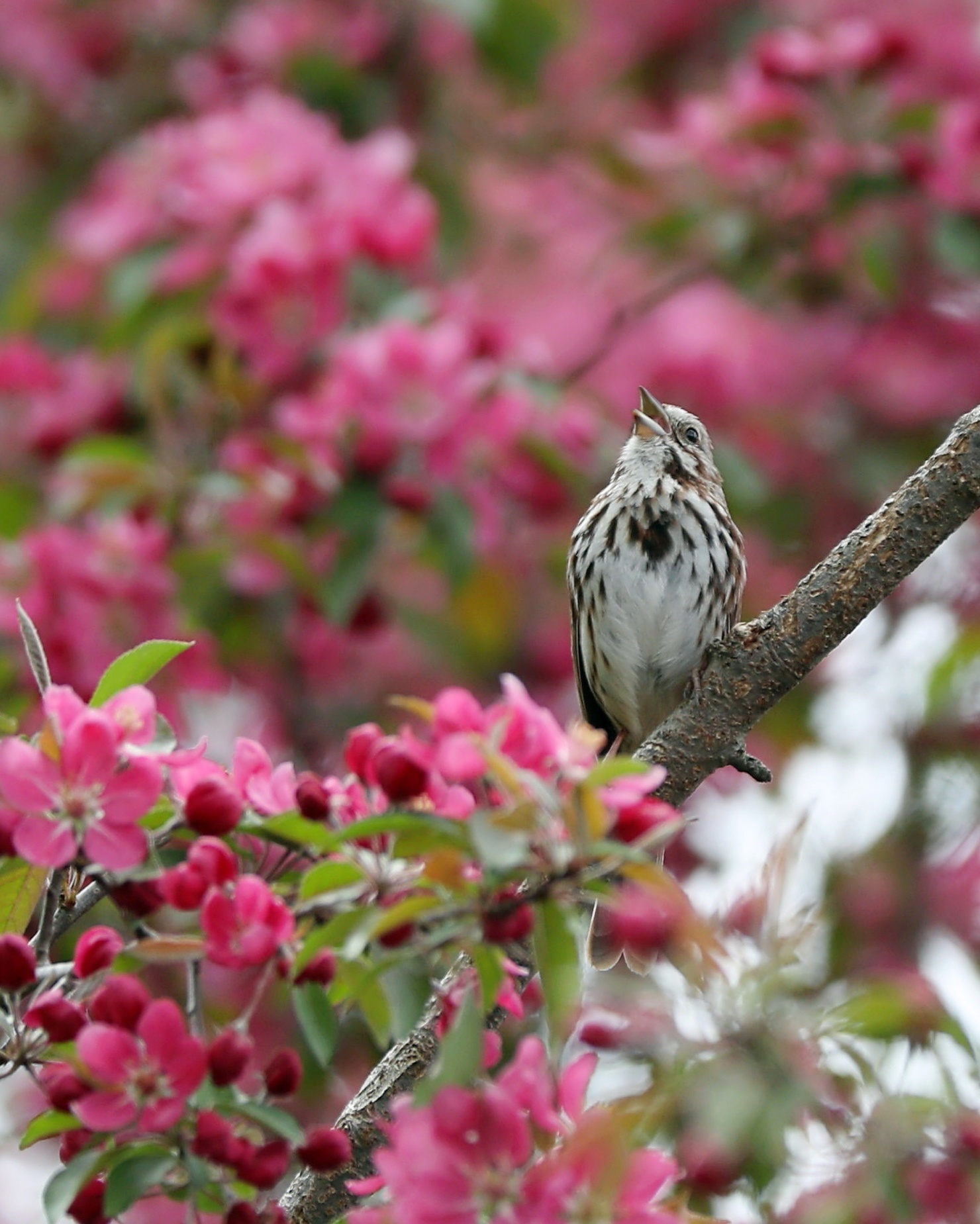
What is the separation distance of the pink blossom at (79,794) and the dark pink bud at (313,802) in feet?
0.56

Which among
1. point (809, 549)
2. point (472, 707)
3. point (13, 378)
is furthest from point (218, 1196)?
point (809, 549)

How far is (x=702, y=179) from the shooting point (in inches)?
212

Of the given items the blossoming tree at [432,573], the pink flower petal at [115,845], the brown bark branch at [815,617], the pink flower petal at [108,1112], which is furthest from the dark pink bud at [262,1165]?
the brown bark branch at [815,617]

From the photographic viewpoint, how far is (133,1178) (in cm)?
187

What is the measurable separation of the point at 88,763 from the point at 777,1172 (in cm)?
142

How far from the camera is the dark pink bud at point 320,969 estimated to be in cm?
197

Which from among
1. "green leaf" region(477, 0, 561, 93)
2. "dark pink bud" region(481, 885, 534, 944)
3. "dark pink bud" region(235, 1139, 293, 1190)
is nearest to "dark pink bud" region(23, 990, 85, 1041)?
"dark pink bud" region(235, 1139, 293, 1190)

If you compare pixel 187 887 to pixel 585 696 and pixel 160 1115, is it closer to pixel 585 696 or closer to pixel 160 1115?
pixel 160 1115

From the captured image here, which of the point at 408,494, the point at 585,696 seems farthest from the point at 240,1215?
the point at 585,696

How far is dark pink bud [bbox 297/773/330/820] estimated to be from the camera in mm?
2047

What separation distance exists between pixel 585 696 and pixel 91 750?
313 cm

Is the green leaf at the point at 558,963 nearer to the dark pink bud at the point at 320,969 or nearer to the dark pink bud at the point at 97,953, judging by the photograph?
the dark pink bud at the point at 320,969

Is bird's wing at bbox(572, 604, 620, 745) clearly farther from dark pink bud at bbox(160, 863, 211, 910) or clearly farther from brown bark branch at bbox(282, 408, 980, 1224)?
dark pink bud at bbox(160, 863, 211, 910)

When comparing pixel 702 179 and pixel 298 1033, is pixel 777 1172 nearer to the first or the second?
pixel 298 1033
